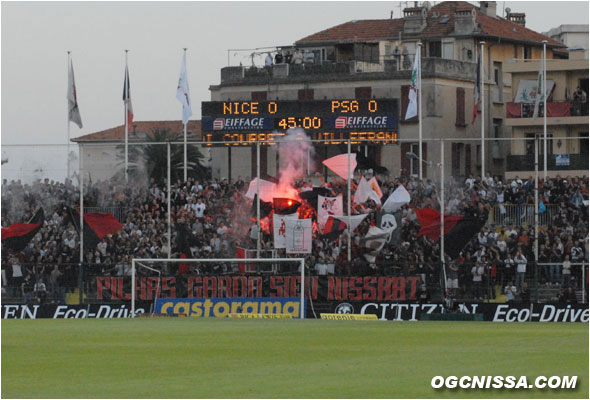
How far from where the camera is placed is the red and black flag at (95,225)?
5169 cm

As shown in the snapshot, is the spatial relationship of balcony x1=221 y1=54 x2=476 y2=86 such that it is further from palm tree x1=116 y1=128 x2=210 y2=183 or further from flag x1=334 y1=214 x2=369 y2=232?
flag x1=334 y1=214 x2=369 y2=232

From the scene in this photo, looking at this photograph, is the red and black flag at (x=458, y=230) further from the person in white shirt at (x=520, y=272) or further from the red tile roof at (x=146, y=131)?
the red tile roof at (x=146, y=131)

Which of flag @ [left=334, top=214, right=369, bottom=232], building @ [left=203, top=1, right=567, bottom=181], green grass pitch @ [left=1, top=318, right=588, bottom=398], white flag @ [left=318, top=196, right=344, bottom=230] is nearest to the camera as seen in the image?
green grass pitch @ [left=1, top=318, right=588, bottom=398]

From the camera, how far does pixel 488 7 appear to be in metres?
105

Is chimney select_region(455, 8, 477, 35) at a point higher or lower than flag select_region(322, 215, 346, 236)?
higher

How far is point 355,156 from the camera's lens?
5216 centimetres

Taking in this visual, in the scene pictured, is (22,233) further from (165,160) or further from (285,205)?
(165,160)

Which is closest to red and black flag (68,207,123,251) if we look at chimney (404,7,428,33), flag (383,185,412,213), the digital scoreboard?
flag (383,185,412,213)

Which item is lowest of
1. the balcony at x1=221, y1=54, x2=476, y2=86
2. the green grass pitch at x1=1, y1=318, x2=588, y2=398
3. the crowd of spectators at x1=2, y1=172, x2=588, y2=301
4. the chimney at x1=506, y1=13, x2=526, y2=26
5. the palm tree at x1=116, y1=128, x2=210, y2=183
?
the green grass pitch at x1=1, y1=318, x2=588, y2=398

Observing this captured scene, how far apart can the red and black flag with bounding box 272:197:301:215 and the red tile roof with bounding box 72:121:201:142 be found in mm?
60322

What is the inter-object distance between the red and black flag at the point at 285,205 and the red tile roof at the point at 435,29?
1756 inches

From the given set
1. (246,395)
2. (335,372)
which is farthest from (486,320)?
(246,395)

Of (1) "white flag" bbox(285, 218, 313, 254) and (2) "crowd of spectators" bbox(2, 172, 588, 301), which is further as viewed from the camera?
(1) "white flag" bbox(285, 218, 313, 254)

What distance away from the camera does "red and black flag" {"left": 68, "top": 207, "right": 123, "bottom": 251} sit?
5169 cm
